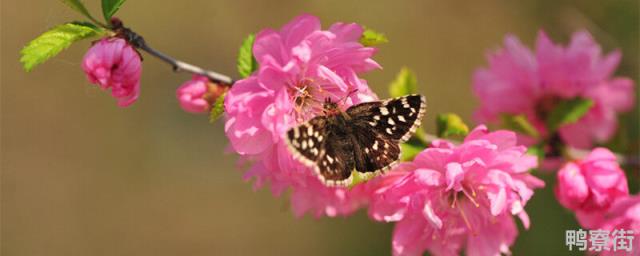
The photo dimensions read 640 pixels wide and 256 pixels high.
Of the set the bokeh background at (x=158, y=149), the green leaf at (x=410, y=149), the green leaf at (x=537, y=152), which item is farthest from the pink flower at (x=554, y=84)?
the bokeh background at (x=158, y=149)

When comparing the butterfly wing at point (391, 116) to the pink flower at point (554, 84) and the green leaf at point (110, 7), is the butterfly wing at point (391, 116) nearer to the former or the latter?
the green leaf at point (110, 7)

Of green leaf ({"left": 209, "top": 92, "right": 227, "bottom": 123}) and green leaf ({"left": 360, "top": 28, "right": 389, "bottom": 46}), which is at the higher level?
green leaf ({"left": 360, "top": 28, "right": 389, "bottom": 46})

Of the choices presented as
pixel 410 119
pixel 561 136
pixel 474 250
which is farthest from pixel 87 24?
pixel 561 136

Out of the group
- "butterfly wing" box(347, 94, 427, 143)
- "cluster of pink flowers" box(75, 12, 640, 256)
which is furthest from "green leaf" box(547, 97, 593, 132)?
"butterfly wing" box(347, 94, 427, 143)

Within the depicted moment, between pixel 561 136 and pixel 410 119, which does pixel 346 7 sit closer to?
pixel 561 136

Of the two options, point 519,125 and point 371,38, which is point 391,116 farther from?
point 519,125

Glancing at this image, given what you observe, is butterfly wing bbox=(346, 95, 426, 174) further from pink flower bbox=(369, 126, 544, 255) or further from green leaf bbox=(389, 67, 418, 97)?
green leaf bbox=(389, 67, 418, 97)

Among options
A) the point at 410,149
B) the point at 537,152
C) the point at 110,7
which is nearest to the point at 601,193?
the point at 537,152
